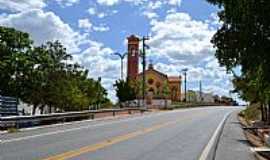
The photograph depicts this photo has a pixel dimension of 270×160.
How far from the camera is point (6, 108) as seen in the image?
111 feet

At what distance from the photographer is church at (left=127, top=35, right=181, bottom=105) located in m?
116

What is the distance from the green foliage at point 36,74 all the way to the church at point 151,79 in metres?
46.6

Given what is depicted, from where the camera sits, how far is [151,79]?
163875 mm

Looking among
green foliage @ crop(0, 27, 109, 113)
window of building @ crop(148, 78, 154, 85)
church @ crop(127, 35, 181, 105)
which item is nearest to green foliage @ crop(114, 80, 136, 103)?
church @ crop(127, 35, 181, 105)

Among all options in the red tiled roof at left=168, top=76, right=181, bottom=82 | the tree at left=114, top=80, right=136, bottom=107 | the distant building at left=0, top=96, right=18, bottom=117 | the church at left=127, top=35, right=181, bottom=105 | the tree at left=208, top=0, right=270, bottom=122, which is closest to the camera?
the tree at left=208, top=0, right=270, bottom=122

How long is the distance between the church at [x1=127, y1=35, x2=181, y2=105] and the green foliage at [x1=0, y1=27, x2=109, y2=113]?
153 feet

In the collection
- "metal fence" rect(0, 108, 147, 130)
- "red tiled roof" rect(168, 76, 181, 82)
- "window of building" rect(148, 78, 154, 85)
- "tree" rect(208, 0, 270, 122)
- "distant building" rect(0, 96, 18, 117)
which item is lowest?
"metal fence" rect(0, 108, 147, 130)

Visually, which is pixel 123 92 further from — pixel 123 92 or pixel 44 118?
pixel 44 118

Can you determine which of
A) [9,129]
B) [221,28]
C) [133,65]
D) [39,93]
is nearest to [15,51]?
[39,93]

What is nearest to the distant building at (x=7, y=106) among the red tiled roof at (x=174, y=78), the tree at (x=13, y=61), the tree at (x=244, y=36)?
the tree at (x=244, y=36)

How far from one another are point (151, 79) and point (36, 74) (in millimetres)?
109788

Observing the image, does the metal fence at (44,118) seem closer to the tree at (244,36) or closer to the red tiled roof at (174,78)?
the tree at (244,36)

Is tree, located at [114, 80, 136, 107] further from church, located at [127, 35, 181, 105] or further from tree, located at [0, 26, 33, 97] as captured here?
tree, located at [0, 26, 33, 97]

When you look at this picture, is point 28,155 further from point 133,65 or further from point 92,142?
point 133,65
